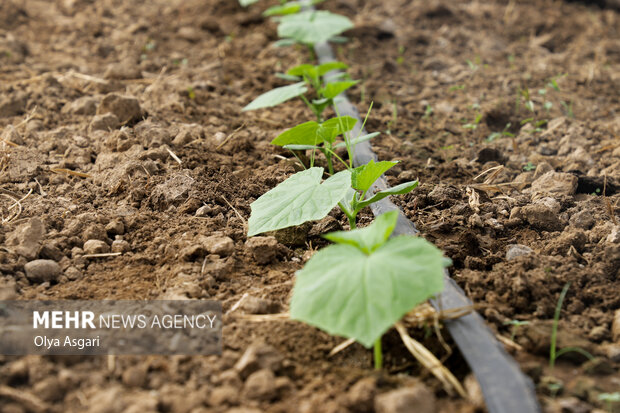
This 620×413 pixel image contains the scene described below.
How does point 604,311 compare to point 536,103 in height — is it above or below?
below

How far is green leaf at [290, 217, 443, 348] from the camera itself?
1.16 m

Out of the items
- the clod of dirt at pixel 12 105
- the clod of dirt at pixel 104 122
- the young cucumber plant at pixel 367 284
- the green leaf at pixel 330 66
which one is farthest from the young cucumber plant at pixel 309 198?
the clod of dirt at pixel 12 105

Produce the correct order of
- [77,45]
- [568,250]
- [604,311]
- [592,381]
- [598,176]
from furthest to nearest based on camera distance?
1. [77,45]
2. [598,176]
3. [568,250]
4. [604,311]
5. [592,381]

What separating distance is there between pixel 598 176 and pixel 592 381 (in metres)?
1.11

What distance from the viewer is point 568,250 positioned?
174 centimetres

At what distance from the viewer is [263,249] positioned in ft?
5.70

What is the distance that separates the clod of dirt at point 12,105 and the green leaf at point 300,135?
1.37 metres

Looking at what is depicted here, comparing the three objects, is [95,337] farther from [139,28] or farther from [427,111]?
[139,28]

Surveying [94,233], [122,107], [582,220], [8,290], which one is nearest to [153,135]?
[122,107]

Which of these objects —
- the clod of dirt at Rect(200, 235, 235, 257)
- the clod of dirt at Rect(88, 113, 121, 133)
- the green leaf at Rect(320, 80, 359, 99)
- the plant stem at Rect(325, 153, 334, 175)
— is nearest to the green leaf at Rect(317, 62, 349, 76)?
the green leaf at Rect(320, 80, 359, 99)

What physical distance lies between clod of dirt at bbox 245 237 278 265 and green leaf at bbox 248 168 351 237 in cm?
12

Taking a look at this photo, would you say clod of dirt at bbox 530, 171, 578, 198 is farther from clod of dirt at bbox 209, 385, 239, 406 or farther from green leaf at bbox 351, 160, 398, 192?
clod of dirt at bbox 209, 385, 239, 406

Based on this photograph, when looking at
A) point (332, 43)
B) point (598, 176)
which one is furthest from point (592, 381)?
point (332, 43)

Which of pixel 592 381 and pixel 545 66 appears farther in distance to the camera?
pixel 545 66
